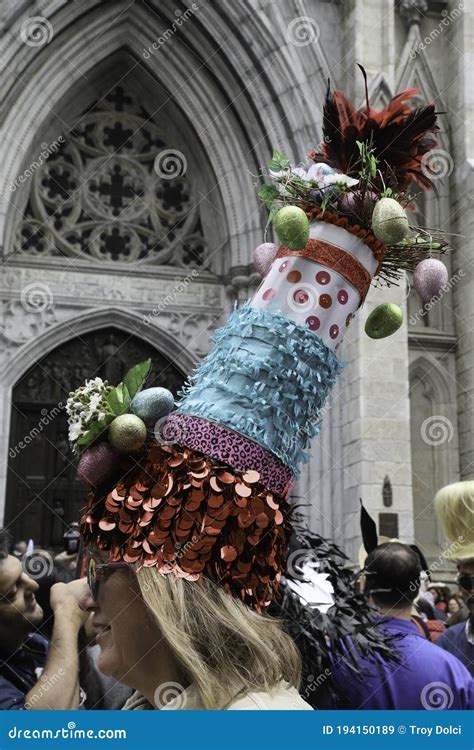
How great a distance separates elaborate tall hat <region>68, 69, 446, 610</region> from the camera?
6.20 ft

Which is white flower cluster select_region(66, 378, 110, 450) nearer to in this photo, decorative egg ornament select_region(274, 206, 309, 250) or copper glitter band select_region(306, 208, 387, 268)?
decorative egg ornament select_region(274, 206, 309, 250)

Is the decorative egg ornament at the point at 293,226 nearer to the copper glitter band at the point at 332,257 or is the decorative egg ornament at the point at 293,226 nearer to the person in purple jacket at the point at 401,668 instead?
the copper glitter band at the point at 332,257

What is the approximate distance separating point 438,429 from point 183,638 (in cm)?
1101

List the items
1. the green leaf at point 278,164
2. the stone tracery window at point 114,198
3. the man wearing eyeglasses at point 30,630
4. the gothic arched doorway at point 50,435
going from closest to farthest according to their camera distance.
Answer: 1. the green leaf at point 278,164
2. the man wearing eyeglasses at point 30,630
3. the gothic arched doorway at point 50,435
4. the stone tracery window at point 114,198

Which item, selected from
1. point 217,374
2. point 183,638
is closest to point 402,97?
point 217,374

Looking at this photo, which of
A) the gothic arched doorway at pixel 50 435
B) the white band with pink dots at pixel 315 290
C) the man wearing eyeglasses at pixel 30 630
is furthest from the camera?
the gothic arched doorway at pixel 50 435

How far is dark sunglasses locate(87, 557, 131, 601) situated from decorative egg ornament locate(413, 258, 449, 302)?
92 centimetres

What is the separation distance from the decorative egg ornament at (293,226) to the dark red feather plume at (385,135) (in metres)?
0.25

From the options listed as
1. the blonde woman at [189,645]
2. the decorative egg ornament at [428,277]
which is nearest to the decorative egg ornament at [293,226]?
the decorative egg ornament at [428,277]

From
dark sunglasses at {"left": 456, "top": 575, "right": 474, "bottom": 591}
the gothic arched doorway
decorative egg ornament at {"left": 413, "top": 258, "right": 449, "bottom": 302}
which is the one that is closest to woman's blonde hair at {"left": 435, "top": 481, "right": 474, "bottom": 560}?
dark sunglasses at {"left": 456, "top": 575, "right": 474, "bottom": 591}

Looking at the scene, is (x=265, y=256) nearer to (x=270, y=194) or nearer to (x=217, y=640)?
(x=270, y=194)

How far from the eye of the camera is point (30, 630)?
9.64 ft

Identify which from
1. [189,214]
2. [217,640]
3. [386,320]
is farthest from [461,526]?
[189,214]

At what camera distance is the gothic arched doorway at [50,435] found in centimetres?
1110
